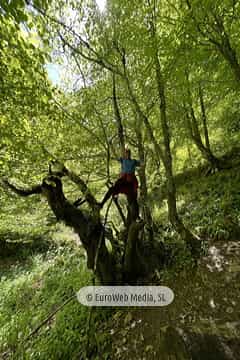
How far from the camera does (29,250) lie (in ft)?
29.0

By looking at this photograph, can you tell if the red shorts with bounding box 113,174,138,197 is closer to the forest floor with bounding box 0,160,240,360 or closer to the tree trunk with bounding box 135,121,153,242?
the tree trunk with bounding box 135,121,153,242

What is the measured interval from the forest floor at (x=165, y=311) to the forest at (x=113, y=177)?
2 centimetres

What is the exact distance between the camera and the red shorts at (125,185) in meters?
3.34

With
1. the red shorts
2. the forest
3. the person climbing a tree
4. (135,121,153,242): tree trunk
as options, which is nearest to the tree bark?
the forest

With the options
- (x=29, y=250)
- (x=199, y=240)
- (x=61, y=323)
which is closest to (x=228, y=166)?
(x=199, y=240)

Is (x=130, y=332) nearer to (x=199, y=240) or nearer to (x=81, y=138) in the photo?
(x=199, y=240)

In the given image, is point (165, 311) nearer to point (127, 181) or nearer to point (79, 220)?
point (79, 220)

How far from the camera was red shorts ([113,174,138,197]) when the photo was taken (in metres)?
3.34

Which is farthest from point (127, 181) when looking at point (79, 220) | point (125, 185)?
point (79, 220)

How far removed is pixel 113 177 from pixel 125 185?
139 centimetres

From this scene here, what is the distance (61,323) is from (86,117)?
3.84 metres

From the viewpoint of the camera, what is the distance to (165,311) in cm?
306

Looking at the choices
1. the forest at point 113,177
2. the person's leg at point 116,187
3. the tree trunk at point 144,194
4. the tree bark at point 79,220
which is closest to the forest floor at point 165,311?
the forest at point 113,177

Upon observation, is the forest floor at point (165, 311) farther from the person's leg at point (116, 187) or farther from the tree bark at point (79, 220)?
the person's leg at point (116, 187)
